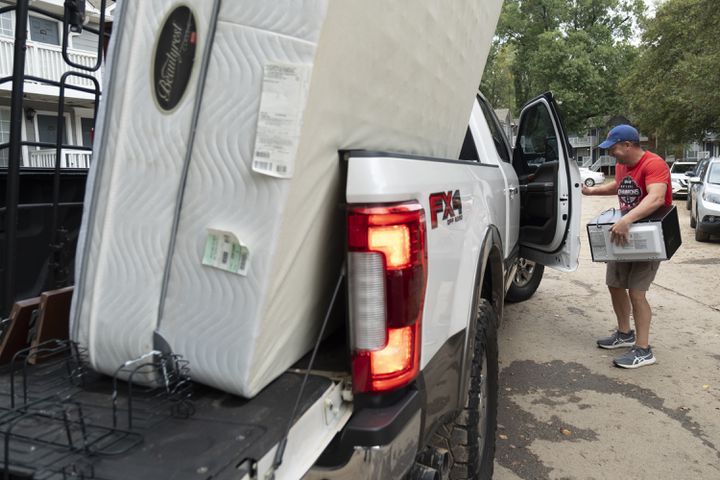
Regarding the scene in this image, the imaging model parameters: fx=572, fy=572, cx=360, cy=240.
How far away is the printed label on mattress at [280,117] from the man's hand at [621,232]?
365 centimetres

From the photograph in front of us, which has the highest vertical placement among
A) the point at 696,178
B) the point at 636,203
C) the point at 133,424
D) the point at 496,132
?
the point at 696,178

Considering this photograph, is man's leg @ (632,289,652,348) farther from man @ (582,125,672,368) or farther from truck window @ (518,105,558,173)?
truck window @ (518,105,558,173)

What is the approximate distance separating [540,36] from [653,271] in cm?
4192

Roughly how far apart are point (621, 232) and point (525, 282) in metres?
2.36

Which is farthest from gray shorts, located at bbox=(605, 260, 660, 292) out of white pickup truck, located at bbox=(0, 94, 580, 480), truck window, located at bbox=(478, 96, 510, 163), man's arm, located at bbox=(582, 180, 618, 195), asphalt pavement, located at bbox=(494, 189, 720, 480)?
white pickup truck, located at bbox=(0, 94, 580, 480)

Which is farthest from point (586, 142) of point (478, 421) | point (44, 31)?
point (478, 421)

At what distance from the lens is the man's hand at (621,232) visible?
4391 millimetres

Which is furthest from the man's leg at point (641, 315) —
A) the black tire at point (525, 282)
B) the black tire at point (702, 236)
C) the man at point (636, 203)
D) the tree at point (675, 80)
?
the tree at point (675, 80)

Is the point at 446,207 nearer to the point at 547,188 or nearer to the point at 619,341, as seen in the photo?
the point at 547,188

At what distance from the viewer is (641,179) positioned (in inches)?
177

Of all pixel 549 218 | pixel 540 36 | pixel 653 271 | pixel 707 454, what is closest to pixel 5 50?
pixel 549 218

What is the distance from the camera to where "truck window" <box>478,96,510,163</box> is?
4629mm

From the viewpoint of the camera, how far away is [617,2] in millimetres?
44500

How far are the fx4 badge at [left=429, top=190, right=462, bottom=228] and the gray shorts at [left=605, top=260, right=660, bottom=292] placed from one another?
9.88 feet
